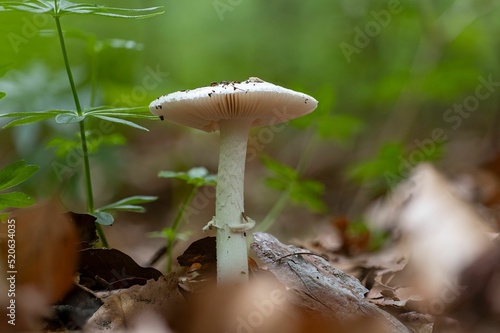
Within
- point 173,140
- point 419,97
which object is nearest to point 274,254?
point 419,97

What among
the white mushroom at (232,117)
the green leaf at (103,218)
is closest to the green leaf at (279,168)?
the white mushroom at (232,117)

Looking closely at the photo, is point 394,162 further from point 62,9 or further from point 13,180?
point 13,180

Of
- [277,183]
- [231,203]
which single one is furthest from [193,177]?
[277,183]

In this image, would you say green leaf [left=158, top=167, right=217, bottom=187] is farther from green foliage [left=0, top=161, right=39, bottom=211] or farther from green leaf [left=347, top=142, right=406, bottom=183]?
green leaf [left=347, top=142, right=406, bottom=183]

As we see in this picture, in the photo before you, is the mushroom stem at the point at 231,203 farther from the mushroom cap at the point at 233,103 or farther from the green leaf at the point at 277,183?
the green leaf at the point at 277,183

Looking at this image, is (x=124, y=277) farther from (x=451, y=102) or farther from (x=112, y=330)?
(x=451, y=102)

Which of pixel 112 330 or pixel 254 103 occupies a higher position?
pixel 254 103

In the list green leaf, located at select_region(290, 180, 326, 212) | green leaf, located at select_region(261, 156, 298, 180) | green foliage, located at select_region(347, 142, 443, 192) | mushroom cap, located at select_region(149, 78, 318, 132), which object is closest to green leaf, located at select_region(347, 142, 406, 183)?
green foliage, located at select_region(347, 142, 443, 192)
